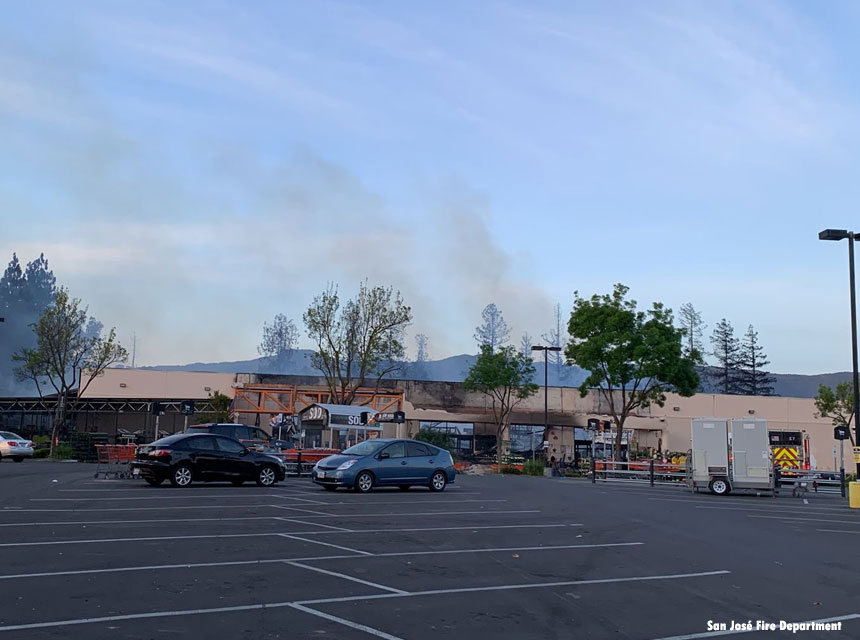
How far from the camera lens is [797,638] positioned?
786 centimetres

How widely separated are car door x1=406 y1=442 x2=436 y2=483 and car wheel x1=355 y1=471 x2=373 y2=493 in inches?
51.5

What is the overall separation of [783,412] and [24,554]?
6632cm

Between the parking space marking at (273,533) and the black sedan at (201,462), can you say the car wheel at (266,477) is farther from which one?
the parking space marking at (273,533)

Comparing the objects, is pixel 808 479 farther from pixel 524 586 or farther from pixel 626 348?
pixel 524 586

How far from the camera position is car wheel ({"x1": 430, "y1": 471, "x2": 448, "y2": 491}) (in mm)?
25609

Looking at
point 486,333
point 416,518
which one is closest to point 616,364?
point 416,518

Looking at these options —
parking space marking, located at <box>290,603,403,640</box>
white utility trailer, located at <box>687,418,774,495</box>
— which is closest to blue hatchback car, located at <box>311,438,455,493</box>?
white utility trailer, located at <box>687,418,774,495</box>

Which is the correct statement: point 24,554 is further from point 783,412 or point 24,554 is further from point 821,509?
point 783,412

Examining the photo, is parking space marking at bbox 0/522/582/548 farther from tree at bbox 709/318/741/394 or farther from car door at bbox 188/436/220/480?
tree at bbox 709/318/741/394

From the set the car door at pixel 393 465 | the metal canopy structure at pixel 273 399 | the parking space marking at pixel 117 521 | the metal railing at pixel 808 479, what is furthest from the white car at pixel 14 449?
the metal railing at pixel 808 479

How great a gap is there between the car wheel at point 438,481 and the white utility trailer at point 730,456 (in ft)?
30.1

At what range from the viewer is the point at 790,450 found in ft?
127

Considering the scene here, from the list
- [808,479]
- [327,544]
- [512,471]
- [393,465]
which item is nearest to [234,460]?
[393,465]

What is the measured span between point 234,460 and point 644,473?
18.1 metres
